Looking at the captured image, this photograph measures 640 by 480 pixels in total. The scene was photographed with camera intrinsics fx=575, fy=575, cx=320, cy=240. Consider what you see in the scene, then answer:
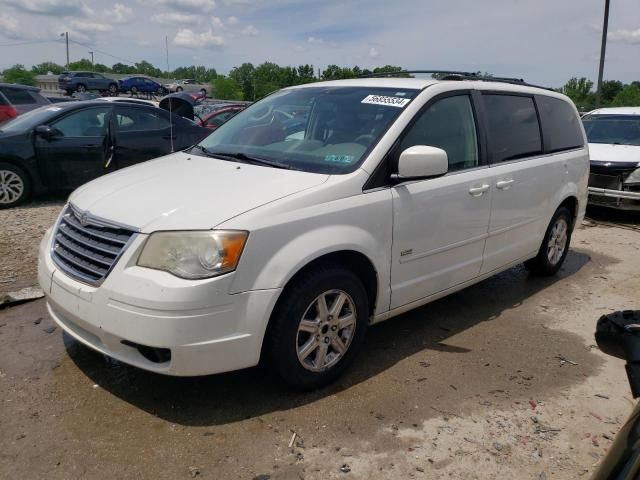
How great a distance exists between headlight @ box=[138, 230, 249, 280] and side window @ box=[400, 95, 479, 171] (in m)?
1.40

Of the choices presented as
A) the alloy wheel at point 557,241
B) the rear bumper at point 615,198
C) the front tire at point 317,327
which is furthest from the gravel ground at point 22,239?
the rear bumper at point 615,198

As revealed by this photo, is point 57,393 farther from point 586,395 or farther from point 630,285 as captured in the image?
point 630,285

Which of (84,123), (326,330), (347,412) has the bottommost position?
(347,412)

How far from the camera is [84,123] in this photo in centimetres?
827

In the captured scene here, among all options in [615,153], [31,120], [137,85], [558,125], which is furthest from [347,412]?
[137,85]

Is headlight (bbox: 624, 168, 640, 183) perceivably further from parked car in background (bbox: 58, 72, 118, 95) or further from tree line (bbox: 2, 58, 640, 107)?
parked car in background (bbox: 58, 72, 118, 95)

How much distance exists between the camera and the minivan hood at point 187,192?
2955 millimetres

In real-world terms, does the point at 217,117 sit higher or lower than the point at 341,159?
higher

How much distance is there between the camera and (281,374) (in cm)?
319

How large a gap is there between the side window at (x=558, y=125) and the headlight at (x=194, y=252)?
345cm

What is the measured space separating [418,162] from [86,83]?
41.3 m

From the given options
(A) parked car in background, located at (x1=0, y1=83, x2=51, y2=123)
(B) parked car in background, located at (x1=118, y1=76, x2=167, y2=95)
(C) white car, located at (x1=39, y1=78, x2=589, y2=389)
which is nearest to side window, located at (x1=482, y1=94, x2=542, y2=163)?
(C) white car, located at (x1=39, y1=78, x2=589, y2=389)

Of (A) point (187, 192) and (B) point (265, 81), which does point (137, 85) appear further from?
(A) point (187, 192)

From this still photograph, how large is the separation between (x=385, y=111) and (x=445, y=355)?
1.73 m
